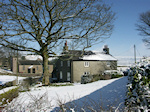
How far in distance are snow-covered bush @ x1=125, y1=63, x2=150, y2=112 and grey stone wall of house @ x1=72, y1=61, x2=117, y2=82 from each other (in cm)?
2546

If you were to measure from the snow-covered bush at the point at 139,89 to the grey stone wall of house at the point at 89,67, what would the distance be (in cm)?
2546

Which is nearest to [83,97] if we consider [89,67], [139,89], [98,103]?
[98,103]

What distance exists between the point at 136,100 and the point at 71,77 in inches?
1021

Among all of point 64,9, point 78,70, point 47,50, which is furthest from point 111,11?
point 78,70

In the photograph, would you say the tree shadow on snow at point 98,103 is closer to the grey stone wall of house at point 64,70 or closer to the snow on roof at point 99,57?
the snow on roof at point 99,57

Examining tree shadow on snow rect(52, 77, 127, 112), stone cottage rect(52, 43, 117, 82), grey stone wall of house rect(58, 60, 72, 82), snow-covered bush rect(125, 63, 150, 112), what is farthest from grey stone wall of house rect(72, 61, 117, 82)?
snow-covered bush rect(125, 63, 150, 112)

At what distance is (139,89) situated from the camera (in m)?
3.49

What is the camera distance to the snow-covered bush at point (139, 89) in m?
3.39

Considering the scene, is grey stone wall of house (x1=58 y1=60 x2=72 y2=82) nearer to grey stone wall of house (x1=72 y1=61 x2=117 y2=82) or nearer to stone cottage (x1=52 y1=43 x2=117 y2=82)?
stone cottage (x1=52 y1=43 x2=117 y2=82)

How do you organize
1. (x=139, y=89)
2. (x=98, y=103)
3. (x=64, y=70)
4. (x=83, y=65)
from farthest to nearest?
(x=64, y=70) < (x=83, y=65) < (x=98, y=103) < (x=139, y=89)

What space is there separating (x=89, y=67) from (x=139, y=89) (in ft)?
86.9

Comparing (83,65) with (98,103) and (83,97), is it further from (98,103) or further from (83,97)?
(98,103)

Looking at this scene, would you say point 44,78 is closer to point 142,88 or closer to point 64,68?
point 142,88

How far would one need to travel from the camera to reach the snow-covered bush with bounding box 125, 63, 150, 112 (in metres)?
3.39
